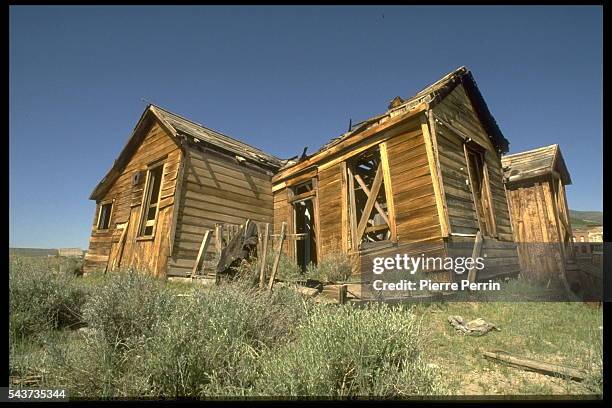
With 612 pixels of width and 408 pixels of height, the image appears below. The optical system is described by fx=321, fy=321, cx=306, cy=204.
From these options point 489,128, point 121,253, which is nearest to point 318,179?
point 489,128

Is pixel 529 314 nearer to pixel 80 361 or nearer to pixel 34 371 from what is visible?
pixel 80 361

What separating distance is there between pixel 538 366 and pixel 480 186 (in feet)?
24.9

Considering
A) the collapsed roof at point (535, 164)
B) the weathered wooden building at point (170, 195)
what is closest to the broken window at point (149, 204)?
the weathered wooden building at point (170, 195)

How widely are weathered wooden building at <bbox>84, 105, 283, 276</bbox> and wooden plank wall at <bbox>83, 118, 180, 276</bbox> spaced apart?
29mm

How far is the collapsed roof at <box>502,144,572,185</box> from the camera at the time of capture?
1043 centimetres

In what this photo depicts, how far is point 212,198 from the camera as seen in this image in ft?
34.8

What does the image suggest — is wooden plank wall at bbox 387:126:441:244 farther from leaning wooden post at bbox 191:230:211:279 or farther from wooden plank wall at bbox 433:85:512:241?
leaning wooden post at bbox 191:230:211:279

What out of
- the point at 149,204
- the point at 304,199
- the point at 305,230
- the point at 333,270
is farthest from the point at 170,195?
the point at 333,270

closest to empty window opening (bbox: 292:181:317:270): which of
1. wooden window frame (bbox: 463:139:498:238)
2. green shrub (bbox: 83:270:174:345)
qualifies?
wooden window frame (bbox: 463:139:498:238)

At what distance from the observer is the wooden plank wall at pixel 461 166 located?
25.9ft

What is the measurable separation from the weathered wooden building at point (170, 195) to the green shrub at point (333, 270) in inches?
152

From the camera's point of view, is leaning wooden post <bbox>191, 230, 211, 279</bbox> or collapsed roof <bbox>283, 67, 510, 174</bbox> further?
leaning wooden post <bbox>191, 230, 211, 279</bbox>

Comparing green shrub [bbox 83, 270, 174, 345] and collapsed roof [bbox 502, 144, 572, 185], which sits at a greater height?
collapsed roof [bbox 502, 144, 572, 185]

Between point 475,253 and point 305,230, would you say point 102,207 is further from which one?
point 475,253
